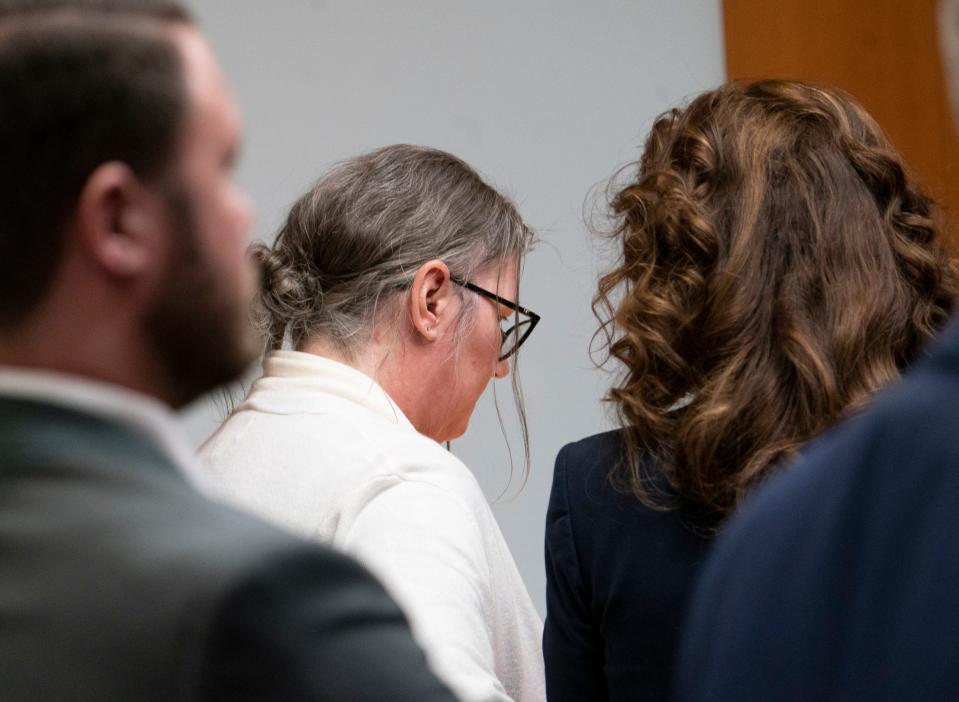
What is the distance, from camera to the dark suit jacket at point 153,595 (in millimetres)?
614

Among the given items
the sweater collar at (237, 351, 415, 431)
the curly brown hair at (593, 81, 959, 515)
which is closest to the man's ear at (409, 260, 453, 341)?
the sweater collar at (237, 351, 415, 431)

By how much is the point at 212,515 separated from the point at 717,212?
2.66ft

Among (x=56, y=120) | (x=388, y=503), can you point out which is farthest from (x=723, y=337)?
(x=56, y=120)

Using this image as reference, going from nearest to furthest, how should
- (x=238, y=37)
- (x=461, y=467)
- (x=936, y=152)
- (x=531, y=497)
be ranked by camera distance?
(x=461, y=467) → (x=238, y=37) → (x=531, y=497) → (x=936, y=152)

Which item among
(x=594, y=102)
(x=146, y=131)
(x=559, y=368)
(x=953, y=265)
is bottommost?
(x=559, y=368)

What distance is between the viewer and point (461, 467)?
1.53 metres

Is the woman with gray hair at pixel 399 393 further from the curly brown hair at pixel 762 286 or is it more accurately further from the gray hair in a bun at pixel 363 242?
the curly brown hair at pixel 762 286

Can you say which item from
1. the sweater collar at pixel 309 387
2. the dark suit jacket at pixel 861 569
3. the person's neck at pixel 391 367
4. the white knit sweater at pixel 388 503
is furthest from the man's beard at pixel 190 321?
the person's neck at pixel 391 367

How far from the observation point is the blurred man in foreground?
0.62 meters

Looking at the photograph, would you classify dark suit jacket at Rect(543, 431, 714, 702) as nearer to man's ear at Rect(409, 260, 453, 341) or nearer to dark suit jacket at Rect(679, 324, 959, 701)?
man's ear at Rect(409, 260, 453, 341)

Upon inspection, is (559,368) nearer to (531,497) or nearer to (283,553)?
(531,497)

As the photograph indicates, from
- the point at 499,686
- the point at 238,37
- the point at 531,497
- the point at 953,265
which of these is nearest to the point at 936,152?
the point at 531,497

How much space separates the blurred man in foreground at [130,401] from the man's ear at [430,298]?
1.11 meters

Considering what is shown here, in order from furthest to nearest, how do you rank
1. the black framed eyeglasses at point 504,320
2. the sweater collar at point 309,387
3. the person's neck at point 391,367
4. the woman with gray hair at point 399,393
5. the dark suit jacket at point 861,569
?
the black framed eyeglasses at point 504,320 → the person's neck at point 391,367 → the sweater collar at point 309,387 → the woman with gray hair at point 399,393 → the dark suit jacket at point 861,569
